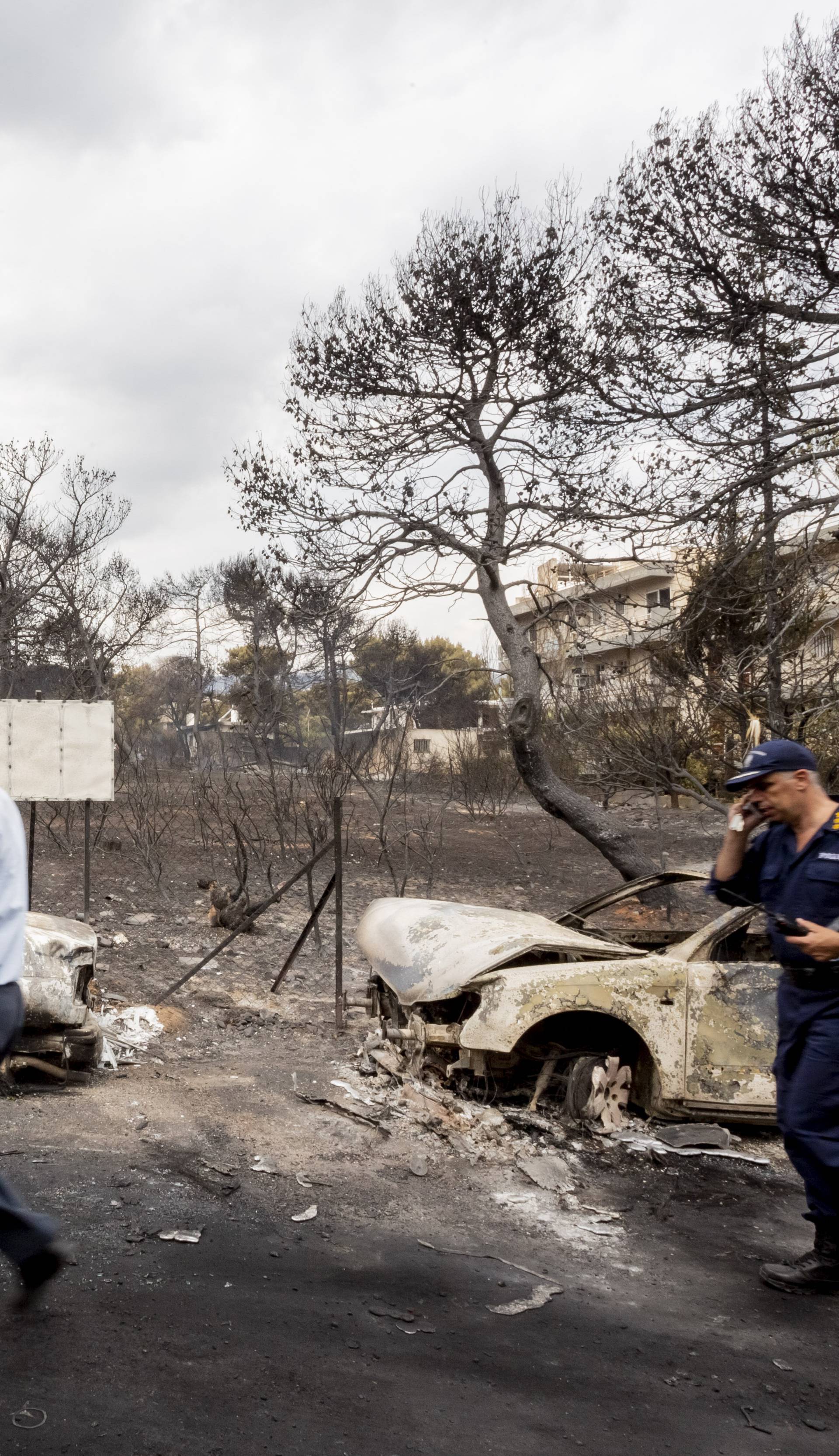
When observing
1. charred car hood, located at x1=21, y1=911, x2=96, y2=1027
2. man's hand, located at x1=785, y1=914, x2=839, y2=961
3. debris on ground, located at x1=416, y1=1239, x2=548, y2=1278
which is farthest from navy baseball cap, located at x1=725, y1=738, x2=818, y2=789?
charred car hood, located at x1=21, y1=911, x2=96, y2=1027

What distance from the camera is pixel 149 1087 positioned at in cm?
591

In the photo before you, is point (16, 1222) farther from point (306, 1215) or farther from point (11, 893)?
point (306, 1215)

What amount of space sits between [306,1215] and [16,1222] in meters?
1.79

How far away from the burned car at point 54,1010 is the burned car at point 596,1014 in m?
1.70

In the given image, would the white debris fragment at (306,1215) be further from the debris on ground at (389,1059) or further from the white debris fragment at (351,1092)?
the debris on ground at (389,1059)

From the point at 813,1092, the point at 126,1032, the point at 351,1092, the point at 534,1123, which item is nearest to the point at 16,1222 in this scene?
the point at 813,1092

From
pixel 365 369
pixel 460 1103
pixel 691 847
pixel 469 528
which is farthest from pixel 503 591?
pixel 460 1103

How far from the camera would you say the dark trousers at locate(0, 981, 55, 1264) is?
8.50 feet

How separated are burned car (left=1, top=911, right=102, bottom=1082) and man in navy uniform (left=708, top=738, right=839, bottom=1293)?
3.60 m

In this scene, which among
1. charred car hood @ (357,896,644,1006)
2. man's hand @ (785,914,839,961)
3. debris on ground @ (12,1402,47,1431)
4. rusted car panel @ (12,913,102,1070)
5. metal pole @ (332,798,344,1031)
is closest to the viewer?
debris on ground @ (12,1402,47,1431)

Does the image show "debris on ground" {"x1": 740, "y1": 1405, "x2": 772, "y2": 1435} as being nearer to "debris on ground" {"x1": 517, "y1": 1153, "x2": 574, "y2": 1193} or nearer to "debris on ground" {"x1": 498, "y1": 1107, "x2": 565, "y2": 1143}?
"debris on ground" {"x1": 517, "y1": 1153, "x2": 574, "y2": 1193}

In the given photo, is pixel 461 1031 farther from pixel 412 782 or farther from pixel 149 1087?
pixel 412 782

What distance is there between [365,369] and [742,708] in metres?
6.62

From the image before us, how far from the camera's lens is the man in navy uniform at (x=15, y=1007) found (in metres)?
2.59
